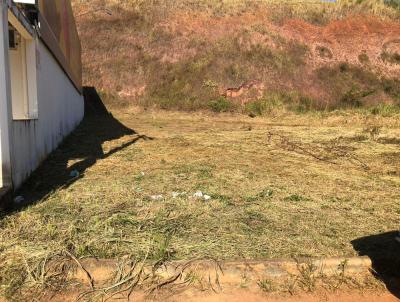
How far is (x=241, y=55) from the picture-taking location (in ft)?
81.9

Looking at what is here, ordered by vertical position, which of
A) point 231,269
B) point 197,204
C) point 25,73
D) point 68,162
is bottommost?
point 68,162

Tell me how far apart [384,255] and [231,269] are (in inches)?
61.9

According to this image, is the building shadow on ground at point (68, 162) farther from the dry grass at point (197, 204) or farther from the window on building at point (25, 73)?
the window on building at point (25, 73)

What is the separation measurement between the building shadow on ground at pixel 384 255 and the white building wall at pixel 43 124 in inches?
162

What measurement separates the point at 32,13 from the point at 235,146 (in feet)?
19.6

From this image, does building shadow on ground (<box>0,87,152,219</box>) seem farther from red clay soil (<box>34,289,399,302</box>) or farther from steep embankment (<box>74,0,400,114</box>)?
steep embankment (<box>74,0,400,114</box>)

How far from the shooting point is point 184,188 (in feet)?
19.9

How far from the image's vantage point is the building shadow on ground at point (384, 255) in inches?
141

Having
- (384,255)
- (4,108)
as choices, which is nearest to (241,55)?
(4,108)

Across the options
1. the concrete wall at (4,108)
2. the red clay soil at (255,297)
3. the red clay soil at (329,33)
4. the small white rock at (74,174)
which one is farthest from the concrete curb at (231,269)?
the red clay soil at (329,33)

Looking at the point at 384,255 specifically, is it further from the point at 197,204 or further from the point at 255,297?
the point at 197,204

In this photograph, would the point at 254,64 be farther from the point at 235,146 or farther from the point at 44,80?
the point at 44,80

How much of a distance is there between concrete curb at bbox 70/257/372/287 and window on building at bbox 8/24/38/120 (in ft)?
14.0

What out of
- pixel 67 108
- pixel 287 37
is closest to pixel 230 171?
pixel 67 108
